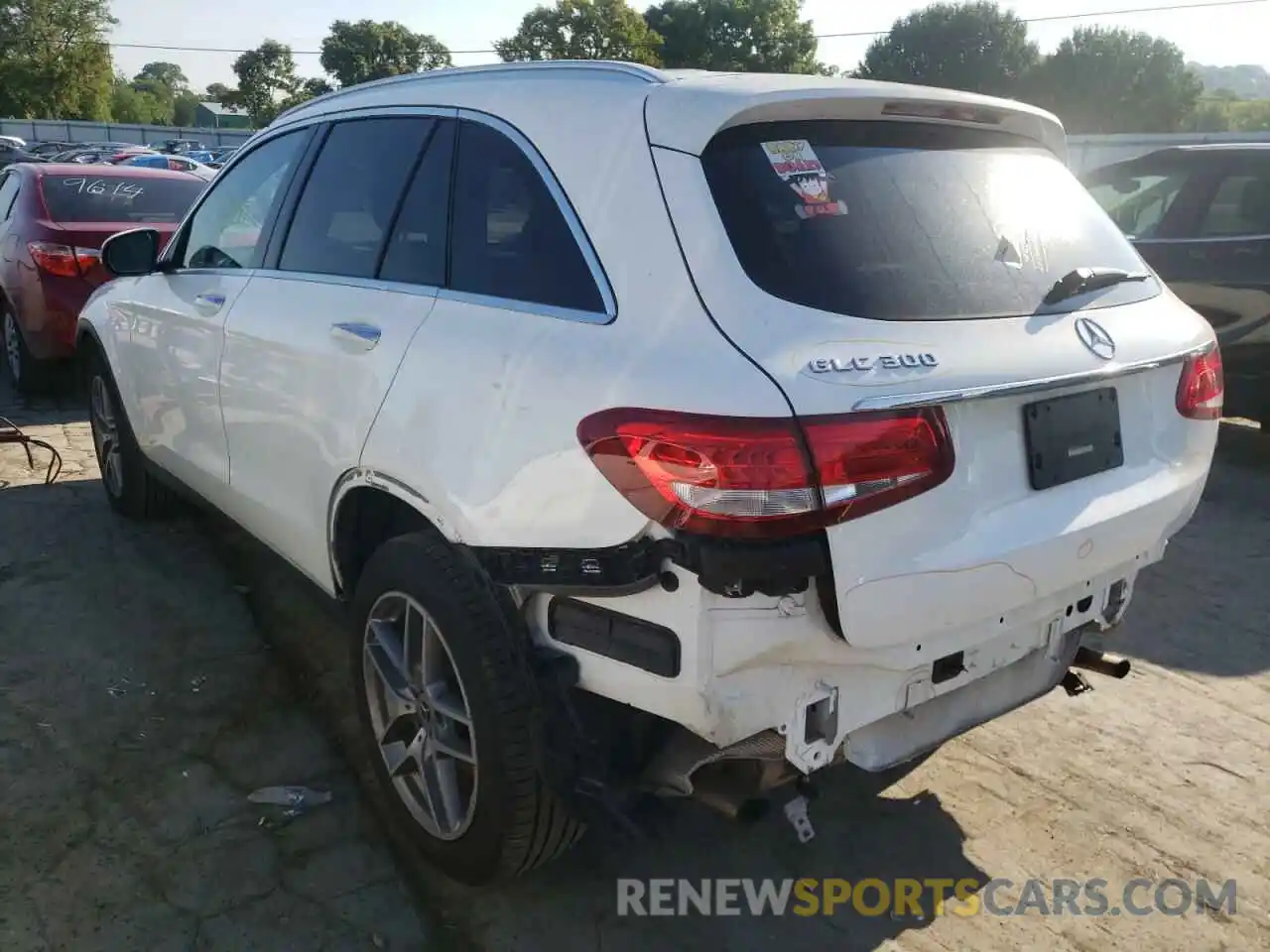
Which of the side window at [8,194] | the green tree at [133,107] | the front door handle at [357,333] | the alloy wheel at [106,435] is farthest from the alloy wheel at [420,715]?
the green tree at [133,107]

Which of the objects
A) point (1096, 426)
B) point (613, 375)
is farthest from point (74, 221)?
point (1096, 426)

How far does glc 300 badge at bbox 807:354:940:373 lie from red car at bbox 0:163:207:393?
6.34 meters

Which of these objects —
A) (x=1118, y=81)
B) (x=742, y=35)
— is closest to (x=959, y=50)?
(x=1118, y=81)

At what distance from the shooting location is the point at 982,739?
11.0 feet

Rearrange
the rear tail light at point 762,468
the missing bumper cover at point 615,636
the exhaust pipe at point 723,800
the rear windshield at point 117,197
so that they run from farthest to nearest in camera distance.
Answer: the rear windshield at point 117,197 < the exhaust pipe at point 723,800 < the missing bumper cover at point 615,636 < the rear tail light at point 762,468

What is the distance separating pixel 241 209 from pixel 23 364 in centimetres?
471

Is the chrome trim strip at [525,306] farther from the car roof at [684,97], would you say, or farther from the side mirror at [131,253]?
the side mirror at [131,253]

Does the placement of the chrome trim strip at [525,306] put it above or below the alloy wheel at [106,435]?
above

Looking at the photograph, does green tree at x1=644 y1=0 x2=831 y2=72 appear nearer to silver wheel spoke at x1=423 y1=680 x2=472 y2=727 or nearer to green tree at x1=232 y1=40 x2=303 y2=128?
green tree at x1=232 y1=40 x2=303 y2=128

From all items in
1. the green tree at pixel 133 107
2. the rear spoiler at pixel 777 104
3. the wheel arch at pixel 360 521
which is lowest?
the wheel arch at pixel 360 521

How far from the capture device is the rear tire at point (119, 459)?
4852 mm

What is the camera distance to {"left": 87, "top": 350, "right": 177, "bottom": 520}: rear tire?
15.9 feet

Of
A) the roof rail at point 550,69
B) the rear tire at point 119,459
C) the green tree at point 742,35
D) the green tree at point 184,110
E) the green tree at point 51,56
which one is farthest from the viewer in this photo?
the green tree at point 184,110

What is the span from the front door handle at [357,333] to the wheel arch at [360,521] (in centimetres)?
33
